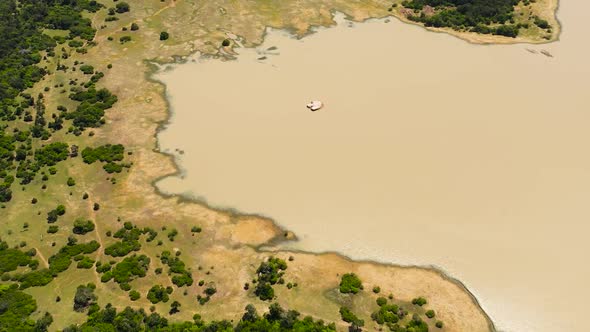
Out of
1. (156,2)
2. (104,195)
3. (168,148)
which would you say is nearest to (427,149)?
(168,148)

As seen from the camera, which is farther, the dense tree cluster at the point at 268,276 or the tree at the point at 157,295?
the tree at the point at 157,295

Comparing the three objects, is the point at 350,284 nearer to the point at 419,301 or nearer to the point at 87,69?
the point at 419,301

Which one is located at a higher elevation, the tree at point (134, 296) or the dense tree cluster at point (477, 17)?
the dense tree cluster at point (477, 17)

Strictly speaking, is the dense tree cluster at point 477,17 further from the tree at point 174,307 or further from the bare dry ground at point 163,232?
the tree at point 174,307

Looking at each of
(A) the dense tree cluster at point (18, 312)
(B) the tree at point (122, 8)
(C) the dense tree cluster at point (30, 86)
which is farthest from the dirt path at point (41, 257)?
(B) the tree at point (122, 8)

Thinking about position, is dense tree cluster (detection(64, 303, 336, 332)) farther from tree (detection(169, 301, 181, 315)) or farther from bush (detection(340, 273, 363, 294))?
bush (detection(340, 273, 363, 294))

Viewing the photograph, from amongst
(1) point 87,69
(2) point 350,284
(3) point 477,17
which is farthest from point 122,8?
(2) point 350,284

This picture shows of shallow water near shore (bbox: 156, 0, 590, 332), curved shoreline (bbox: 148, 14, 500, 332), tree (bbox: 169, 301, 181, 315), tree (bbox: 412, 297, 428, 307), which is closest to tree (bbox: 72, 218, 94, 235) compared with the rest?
curved shoreline (bbox: 148, 14, 500, 332)
